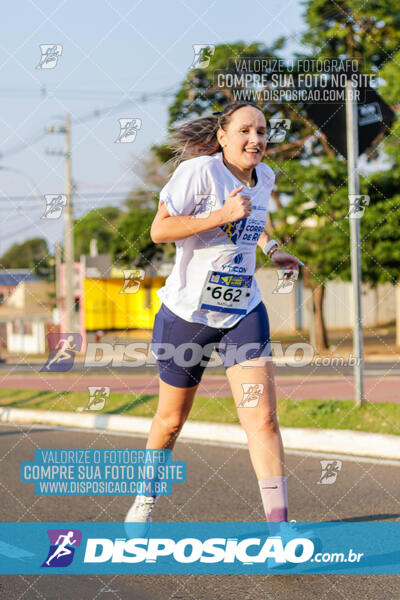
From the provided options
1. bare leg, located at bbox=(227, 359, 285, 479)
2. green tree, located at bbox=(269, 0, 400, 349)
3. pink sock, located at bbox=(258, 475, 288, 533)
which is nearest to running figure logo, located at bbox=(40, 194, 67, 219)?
bare leg, located at bbox=(227, 359, 285, 479)

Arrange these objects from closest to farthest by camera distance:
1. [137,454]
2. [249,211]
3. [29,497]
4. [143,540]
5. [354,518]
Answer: [249,211] → [143,540] → [354,518] → [29,497] → [137,454]

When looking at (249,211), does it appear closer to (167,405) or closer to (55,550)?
(167,405)

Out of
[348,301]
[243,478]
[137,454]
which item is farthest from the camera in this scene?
[348,301]

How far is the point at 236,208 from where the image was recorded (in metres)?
3.70

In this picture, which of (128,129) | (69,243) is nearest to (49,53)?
(128,129)

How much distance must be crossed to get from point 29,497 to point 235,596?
2.45m

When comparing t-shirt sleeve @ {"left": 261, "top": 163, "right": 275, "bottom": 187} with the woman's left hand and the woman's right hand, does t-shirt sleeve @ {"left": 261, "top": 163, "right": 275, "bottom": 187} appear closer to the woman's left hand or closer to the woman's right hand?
the woman's left hand

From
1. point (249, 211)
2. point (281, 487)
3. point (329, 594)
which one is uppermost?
point (249, 211)

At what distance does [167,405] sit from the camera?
4125 mm

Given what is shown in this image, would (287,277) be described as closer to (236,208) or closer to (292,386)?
(236,208)

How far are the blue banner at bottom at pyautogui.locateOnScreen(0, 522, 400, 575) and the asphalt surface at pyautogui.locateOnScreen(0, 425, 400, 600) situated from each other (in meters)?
0.12

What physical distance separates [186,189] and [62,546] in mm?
1968

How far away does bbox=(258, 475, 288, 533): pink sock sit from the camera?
3904 millimetres

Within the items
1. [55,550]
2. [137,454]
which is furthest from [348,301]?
[55,550]
